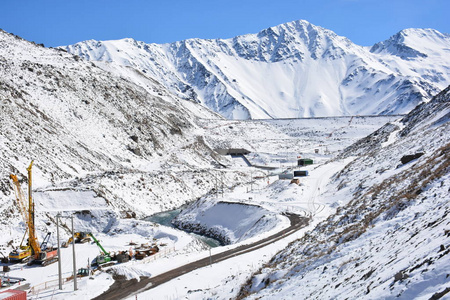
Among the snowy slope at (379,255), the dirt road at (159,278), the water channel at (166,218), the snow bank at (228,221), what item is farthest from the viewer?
the water channel at (166,218)

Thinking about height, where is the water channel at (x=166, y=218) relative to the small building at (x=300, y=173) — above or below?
below

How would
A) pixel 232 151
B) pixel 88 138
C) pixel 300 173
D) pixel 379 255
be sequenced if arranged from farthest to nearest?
1. pixel 232 151
2. pixel 88 138
3. pixel 300 173
4. pixel 379 255

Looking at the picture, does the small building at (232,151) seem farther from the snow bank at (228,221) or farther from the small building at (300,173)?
the snow bank at (228,221)

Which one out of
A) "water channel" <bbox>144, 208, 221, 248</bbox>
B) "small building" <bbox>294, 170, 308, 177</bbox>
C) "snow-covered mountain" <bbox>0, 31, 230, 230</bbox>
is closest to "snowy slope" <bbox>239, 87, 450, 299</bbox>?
"water channel" <bbox>144, 208, 221, 248</bbox>

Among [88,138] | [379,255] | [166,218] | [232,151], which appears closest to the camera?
[379,255]

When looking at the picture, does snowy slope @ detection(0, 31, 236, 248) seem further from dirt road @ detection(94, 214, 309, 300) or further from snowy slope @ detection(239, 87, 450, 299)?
snowy slope @ detection(239, 87, 450, 299)

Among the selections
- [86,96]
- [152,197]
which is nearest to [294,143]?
[86,96]

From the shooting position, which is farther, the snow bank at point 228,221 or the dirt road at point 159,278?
the snow bank at point 228,221

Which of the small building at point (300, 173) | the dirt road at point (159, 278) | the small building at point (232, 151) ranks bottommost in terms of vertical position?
the dirt road at point (159, 278)

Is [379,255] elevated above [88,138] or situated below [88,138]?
below

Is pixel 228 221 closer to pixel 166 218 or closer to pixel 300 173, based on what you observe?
pixel 166 218

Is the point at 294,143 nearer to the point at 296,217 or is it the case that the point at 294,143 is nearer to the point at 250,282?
the point at 296,217

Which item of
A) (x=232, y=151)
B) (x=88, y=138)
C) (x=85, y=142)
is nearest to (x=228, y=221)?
(x=85, y=142)

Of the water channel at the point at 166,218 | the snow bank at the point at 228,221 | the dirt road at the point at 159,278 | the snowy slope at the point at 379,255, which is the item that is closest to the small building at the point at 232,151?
the water channel at the point at 166,218
